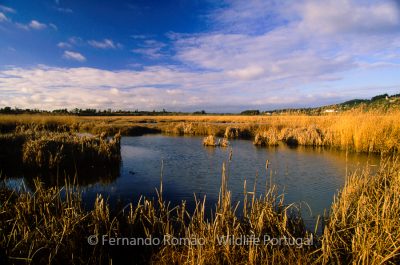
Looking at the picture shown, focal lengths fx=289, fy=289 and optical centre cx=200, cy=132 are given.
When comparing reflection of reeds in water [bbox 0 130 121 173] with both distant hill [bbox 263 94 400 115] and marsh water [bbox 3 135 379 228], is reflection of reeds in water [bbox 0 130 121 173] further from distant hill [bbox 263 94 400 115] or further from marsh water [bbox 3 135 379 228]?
distant hill [bbox 263 94 400 115]

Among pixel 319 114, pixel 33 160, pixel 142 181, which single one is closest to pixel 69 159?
pixel 33 160

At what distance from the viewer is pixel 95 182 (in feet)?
36.2

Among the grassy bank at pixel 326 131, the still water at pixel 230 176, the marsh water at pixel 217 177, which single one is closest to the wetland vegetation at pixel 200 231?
the marsh water at pixel 217 177

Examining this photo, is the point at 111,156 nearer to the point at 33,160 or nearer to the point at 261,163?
the point at 33,160

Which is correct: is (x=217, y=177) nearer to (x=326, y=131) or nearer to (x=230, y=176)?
(x=230, y=176)

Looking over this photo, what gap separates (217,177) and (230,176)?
52 centimetres

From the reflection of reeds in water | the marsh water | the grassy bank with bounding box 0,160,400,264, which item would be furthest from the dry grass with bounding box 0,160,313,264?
the reflection of reeds in water

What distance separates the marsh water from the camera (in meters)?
8.88

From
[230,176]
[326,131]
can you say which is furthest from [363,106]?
[230,176]

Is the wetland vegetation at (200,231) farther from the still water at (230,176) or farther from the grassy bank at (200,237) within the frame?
the still water at (230,176)

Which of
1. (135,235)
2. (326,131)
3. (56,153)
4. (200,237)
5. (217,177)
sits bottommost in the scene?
(217,177)

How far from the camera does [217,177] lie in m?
11.4

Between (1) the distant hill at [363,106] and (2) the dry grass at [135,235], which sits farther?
(1) the distant hill at [363,106]

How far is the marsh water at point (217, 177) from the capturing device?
8883mm
